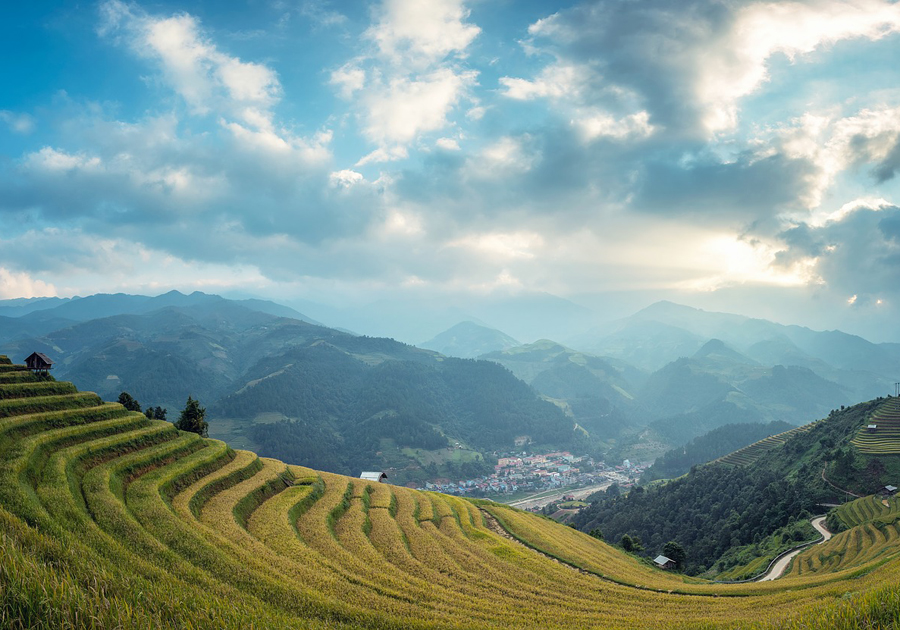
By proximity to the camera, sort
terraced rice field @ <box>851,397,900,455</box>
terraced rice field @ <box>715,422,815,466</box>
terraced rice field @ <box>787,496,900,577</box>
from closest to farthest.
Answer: terraced rice field @ <box>787,496,900,577</box> < terraced rice field @ <box>851,397,900,455</box> < terraced rice field @ <box>715,422,815,466</box>

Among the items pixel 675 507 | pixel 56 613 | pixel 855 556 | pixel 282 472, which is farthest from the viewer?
pixel 675 507

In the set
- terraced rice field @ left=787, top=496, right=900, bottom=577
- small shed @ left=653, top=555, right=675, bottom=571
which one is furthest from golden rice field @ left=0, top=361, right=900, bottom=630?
small shed @ left=653, top=555, right=675, bottom=571

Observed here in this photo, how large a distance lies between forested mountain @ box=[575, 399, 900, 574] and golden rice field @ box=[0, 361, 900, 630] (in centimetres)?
4793

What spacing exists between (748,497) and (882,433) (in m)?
37.0

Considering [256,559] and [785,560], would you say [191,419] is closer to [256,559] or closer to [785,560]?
[256,559]

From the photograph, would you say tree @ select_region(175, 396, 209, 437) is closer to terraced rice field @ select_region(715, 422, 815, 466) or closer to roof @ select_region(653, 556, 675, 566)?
roof @ select_region(653, 556, 675, 566)

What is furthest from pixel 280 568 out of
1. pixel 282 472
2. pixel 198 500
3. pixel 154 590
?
pixel 282 472

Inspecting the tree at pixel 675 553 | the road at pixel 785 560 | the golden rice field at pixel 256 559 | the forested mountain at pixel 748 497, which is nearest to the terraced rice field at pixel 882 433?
the forested mountain at pixel 748 497

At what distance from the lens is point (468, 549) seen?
29719 millimetres

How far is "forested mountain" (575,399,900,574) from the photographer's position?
264 feet

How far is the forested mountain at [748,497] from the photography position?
8056cm

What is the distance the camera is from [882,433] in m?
98.8

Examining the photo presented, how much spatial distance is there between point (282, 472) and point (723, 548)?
266ft

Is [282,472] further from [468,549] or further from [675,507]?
[675,507]
